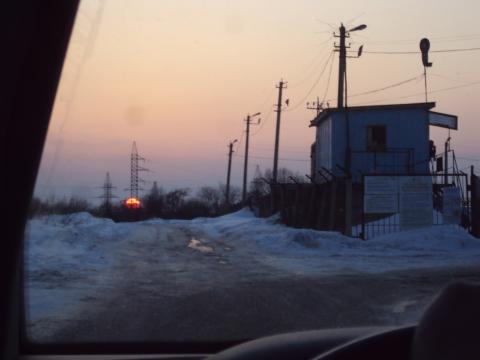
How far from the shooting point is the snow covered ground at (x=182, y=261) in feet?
27.3

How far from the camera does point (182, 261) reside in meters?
14.6

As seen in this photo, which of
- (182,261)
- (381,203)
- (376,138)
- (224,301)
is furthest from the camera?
(376,138)

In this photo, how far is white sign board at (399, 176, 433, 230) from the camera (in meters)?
22.8

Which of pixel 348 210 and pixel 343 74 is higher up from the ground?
pixel 343 74

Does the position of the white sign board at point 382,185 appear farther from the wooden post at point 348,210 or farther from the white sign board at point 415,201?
the wooden post at point 348,210

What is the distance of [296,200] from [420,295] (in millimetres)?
18769

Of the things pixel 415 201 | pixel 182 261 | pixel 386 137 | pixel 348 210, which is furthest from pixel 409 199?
pixel 386 137

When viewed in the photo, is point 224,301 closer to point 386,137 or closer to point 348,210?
point 348,210

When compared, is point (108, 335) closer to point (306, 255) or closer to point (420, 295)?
point (420, 295)

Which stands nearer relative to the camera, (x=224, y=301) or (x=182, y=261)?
(x=224, y=301)

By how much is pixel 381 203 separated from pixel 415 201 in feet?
3.57

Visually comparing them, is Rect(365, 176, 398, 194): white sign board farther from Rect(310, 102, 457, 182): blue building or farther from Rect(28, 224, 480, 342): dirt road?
Rect(310, 102, 457, 182): blue building

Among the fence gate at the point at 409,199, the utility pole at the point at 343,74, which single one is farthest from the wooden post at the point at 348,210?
the utility pole at the point at 343,74

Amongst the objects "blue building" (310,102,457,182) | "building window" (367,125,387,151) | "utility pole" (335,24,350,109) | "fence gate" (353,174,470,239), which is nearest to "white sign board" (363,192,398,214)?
"fence gate" (353,174,470,239)
